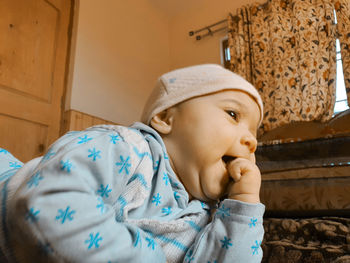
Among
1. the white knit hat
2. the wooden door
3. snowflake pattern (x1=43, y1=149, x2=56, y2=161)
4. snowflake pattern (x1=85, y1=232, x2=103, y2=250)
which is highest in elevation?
the wooden door

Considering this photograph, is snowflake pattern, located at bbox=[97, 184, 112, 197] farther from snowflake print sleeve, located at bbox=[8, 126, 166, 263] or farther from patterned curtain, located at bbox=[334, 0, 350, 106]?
patterned curtain, located at bbox=[334, 0, 350, 106]

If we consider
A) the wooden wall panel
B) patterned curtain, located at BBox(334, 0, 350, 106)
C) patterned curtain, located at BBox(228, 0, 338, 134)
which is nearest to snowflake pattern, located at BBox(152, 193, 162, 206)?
the wooden wall panel

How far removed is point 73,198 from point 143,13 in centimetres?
353

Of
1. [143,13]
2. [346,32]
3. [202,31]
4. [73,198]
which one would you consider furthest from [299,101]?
[73,198]

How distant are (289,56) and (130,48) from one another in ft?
5.82

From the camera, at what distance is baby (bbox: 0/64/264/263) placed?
37 cm

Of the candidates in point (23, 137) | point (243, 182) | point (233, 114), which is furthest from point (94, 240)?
point (23, 137)

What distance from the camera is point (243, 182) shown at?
601 millimetres

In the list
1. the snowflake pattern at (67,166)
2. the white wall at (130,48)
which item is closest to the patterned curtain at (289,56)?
the white wall at (130,48)

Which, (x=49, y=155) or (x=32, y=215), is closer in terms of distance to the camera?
(x=32, y=215)

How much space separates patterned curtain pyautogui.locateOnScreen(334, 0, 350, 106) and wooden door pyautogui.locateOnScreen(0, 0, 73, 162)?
254cm

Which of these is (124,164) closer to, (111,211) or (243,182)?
(111,211)

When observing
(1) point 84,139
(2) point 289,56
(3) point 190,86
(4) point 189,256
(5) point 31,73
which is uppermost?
(2) point 289,56

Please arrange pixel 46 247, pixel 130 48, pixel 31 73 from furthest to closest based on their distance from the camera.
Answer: pixel 130 48 → pixel 31 73 → pixel 46 247
